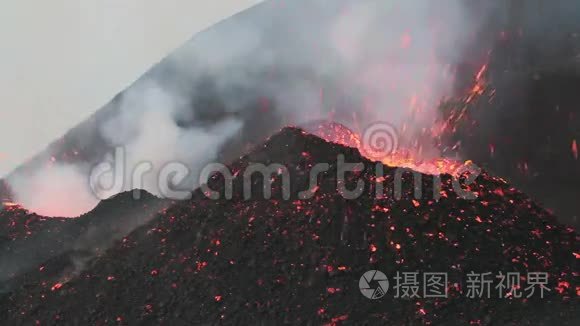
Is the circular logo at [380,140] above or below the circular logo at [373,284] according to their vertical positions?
above

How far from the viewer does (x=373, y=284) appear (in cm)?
446

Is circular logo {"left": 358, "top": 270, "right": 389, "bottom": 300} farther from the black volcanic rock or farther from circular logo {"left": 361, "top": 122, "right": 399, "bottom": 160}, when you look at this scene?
circular logo {"left": 361, "top": 122, "right": 399, "bottom": 160}

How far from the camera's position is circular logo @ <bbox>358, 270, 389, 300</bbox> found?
441cm

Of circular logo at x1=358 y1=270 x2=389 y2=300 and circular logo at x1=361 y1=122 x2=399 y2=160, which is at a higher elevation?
circular logo at x1=361 y1=122 x2=399 y2=160

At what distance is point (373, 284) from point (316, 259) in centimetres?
47

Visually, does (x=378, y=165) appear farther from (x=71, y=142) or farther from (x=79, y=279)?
(x=71, y=142)

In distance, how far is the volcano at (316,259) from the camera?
4.36 m

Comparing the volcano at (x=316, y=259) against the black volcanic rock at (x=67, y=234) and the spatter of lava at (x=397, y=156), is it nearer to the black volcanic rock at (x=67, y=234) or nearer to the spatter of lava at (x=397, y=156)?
the black volcanic rock at (x=67, y=234)

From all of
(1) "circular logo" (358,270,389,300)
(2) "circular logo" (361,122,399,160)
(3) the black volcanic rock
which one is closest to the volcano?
(1) "circular logo" (358,270,389,300)

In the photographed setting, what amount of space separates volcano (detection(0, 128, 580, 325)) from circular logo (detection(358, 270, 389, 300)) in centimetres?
3

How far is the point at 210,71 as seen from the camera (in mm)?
9242

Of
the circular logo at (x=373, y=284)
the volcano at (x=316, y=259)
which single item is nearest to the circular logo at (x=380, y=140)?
the volcano at (x=316, y=259)

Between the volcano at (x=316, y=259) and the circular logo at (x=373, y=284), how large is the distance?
0.03m

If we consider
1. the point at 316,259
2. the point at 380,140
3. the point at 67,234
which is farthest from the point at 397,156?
the point at 67,234
